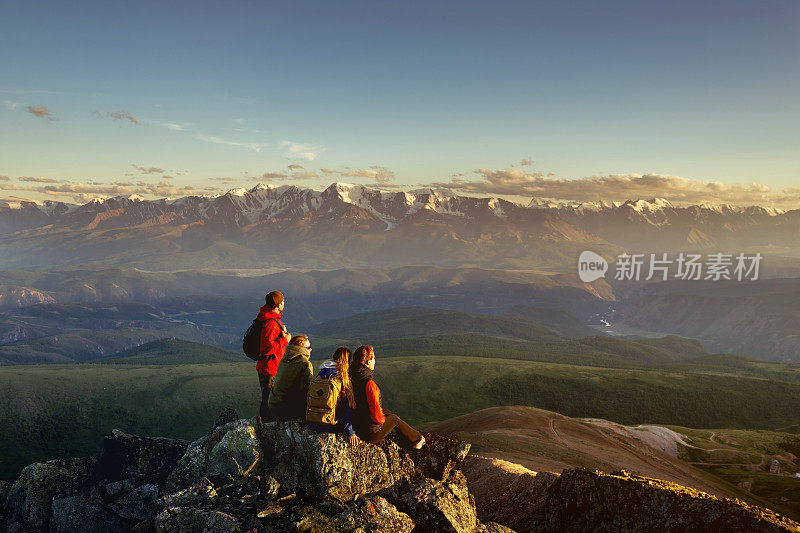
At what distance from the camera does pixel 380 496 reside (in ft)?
58.2

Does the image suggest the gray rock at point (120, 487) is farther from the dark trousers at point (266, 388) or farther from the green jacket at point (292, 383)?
the green jacket at point (292, 383)

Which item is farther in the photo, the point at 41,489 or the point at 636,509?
the point at 41,489

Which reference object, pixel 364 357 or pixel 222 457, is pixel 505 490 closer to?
pixel 364 357

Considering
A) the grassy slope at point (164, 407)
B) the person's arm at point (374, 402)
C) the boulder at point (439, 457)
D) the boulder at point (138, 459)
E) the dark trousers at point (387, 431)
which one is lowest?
the grassy slope at point (164, 407)

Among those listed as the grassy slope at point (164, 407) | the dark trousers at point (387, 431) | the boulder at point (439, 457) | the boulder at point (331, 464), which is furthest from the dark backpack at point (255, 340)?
the grassy slope at point (164, 407)

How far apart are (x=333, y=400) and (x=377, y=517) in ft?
15.9

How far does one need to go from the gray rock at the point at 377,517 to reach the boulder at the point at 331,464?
1513 mm

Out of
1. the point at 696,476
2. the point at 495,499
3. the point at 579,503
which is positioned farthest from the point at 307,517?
the point at 696,476

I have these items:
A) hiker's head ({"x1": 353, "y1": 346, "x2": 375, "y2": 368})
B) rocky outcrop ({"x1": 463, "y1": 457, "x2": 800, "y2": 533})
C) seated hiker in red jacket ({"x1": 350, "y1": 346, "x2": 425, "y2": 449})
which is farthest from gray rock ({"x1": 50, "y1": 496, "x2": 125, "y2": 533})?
rocky outcrop ({"x1": 463, "y1": 457, "x2": 800, "y2": 533})

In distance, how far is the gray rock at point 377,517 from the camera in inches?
635

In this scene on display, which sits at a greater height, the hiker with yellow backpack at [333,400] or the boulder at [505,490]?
the hiker with yellow backpack at [333,400]

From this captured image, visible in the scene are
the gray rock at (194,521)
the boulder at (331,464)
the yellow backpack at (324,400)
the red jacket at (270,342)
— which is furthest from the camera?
the red jacket at (270,342)

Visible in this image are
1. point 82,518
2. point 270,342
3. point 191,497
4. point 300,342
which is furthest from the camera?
point 82,518

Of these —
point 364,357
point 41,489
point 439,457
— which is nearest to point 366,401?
point 364,357
